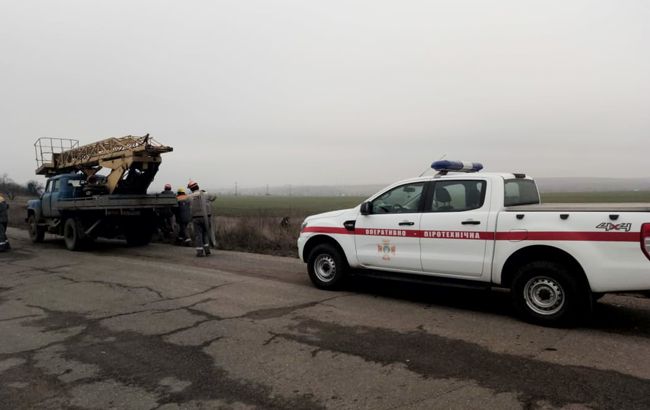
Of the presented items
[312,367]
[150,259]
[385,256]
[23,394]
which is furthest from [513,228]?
[150,259]

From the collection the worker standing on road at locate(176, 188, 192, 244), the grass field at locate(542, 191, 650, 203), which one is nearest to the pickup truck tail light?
the worker standing on road at locate(176, 188, 192, 244)

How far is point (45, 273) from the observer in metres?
9.62

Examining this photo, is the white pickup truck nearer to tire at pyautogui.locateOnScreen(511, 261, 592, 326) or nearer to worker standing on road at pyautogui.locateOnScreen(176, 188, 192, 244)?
tire at pyautogui.locateOnScreen(511, 261, 592, 326)

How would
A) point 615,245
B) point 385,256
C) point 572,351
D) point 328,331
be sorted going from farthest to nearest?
point 385,256 < point 328,331 < point 615,245 < point 572,351

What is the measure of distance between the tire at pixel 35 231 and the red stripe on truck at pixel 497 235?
491 inches

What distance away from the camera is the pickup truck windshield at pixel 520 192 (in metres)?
6.09

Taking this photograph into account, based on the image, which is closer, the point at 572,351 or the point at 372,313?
the point at 572,351

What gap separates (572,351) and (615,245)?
1.26 metres

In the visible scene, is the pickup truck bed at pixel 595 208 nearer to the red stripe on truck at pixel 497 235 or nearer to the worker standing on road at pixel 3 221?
the red stripe on truck at pixel 497 235

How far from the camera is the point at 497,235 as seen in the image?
18.8ft

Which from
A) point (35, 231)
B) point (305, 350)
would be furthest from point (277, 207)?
point (305, 350)

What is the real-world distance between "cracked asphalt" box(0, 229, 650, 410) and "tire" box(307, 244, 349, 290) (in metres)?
0.22

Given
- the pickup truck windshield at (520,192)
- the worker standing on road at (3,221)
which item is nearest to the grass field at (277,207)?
the worker standing on road at (3,221)

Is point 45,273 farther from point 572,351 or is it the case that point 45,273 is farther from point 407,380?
point 572,351
